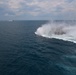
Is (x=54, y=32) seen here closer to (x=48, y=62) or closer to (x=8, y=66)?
(x=48, y=62)

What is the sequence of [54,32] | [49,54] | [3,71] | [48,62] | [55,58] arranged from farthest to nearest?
1. [54,32]
2. [49,54]
3. [55,58]
4. [48,62]
5. [3,71]

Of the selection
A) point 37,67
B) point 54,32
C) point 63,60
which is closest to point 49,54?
point 63,60

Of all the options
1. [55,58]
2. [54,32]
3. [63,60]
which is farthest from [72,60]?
[54,32]

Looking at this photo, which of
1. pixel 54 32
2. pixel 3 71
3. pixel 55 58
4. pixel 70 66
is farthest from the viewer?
pixel 54 32

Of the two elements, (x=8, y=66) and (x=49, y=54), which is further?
(x=49, y=54)

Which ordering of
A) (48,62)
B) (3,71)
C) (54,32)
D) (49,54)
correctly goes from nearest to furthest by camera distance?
(3,71) < (48,62) < (49,54) < (54,32)

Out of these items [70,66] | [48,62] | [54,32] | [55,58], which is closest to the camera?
[70,66]

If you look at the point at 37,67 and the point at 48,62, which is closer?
the point at 37,67

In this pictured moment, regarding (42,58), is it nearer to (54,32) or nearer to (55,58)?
(55,58)
